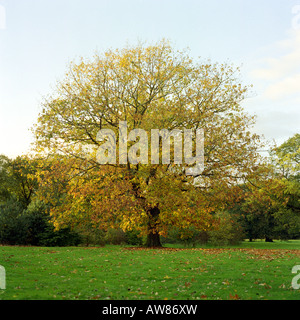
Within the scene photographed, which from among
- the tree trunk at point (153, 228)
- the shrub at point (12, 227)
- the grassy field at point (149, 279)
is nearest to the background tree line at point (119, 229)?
the shrub at point (12, 227)

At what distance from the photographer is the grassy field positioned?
9.52 meters

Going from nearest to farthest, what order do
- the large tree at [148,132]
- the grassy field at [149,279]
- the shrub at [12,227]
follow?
the grassy field at [149,279] < the large tree at [148,132] < the shrub at [12,227]

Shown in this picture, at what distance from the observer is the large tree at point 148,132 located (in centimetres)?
2191

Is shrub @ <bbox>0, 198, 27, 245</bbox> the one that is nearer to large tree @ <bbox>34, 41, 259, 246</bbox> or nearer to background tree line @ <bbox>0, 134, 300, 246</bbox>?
background tree line @ <bbox>0, 134, 300, 246</bbox>

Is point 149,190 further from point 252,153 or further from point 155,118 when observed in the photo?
point 252,153

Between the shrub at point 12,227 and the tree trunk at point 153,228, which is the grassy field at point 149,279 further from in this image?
the shrub at point 12,227

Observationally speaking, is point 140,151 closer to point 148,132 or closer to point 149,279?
point 148,132

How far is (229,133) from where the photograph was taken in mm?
23156

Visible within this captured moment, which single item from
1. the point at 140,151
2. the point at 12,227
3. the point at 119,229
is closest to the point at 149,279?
the point at 140,151

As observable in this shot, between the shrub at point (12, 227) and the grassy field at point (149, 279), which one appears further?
the shrub at point (12, 227)

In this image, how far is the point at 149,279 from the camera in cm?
1191

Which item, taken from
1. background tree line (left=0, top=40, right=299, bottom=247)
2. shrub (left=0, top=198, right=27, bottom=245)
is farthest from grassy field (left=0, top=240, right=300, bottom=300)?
shrub (left=0, top=198, right=27, bottom=245)

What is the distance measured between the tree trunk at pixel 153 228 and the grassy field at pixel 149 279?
766 centimetres
